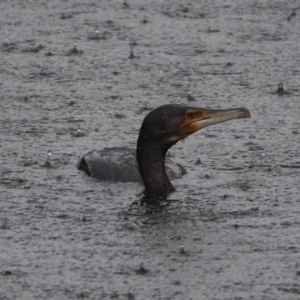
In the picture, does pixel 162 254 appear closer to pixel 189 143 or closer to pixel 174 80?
pixel 189 143

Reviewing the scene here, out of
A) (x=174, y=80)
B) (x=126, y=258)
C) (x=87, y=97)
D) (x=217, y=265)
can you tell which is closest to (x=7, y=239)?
(x=126, y=258)

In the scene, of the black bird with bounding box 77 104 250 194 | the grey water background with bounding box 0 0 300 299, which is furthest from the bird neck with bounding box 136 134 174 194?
the grey water background with bounding box 0 0 300 299

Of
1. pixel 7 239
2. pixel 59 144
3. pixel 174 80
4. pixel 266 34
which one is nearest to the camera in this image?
pixel 7 239

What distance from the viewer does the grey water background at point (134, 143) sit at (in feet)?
27.5

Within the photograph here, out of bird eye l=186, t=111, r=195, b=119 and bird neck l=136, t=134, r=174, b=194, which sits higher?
bird eye l=186, t=111, r=195, b=119

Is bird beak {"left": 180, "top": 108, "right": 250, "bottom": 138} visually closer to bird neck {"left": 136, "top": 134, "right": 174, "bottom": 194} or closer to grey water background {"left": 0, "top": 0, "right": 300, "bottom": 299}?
bird neck {"left": 136, "top": 134, "right": 174, "bottom": 194}

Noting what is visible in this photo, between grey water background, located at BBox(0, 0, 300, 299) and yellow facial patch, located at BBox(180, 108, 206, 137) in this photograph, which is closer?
grey water background, located at BBox(0, 0, 300, 299)

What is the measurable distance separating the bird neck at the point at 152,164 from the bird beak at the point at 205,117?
0.25 meters

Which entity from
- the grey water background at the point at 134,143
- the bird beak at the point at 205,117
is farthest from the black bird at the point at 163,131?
the grey water background at the point at 134,143

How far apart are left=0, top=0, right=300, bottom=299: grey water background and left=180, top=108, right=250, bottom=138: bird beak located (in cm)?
55

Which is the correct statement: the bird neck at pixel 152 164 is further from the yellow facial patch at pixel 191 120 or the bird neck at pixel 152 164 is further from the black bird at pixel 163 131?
the yellow facial patch at pixel 191 120

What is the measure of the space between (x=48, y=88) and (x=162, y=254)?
5.41m

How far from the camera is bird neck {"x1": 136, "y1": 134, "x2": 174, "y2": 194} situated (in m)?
10.2

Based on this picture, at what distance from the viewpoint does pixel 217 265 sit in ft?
27.9
